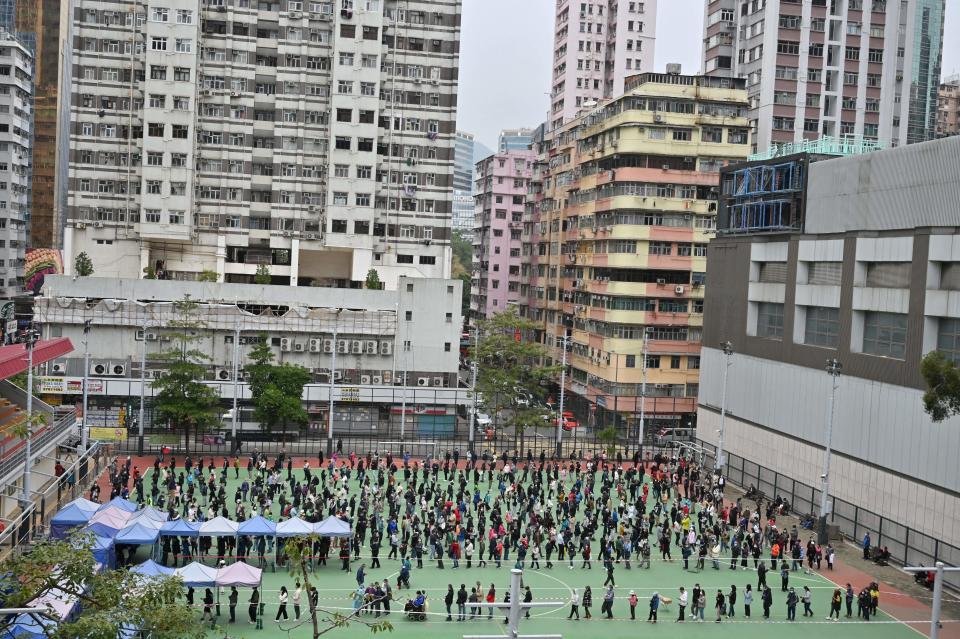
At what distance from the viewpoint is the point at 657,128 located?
62469mm

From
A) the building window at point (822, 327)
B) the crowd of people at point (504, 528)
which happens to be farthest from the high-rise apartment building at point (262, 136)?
the building window at point (822, 327)

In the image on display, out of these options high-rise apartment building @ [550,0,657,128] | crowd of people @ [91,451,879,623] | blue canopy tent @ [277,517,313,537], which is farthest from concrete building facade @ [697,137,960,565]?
high-rise apartment building @ [550,0,657,128]

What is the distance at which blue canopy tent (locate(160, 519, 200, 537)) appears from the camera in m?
29.9

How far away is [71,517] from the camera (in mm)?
29672

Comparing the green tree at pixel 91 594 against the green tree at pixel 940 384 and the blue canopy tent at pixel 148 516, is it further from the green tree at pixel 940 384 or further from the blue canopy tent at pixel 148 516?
the green tree at pixel 940 384

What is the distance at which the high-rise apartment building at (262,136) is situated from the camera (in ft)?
203

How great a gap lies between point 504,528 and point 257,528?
9.69m

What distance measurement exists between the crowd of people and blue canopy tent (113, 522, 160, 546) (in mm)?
1895

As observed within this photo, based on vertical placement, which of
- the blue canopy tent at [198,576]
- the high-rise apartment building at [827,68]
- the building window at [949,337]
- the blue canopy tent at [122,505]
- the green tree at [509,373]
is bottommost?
the blue canopy tent at [198,576]

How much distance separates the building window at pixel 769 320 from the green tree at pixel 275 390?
23.5m

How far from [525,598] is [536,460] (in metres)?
24.5

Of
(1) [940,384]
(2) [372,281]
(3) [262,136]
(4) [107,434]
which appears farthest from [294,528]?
(3) [262,136]

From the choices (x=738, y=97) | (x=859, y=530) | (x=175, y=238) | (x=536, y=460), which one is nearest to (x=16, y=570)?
(x=859, y=530)

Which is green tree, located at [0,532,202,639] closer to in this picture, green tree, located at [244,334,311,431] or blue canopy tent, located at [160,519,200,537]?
blue canopy tent, located at [160,519,200,537]
